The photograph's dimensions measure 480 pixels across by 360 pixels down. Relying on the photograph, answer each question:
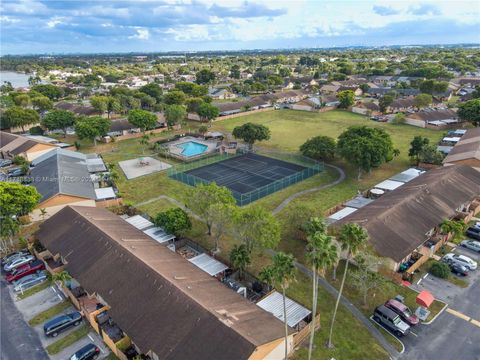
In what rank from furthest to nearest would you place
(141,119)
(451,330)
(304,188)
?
1. (141,119)
2. (304,188)
3. (451,330)

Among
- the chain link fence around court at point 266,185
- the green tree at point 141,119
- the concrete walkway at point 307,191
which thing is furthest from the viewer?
the green tree at point 141,119

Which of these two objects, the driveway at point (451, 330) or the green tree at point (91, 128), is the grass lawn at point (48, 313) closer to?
the driveway at point (451, 330)

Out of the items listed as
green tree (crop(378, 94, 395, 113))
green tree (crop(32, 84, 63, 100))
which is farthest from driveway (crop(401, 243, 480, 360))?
green tree (crop(32, 84, 63, 100))

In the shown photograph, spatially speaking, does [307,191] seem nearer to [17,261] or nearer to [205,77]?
[17,261]

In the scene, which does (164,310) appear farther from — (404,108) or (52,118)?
(404,108)

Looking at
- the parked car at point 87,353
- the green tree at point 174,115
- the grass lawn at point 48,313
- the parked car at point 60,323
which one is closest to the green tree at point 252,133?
the green tree at point 174,115

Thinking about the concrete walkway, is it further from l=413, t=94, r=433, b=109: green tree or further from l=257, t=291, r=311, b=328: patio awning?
l=413, t=94, r=433, b=109: green tree

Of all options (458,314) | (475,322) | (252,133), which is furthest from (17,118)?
(475,322)
